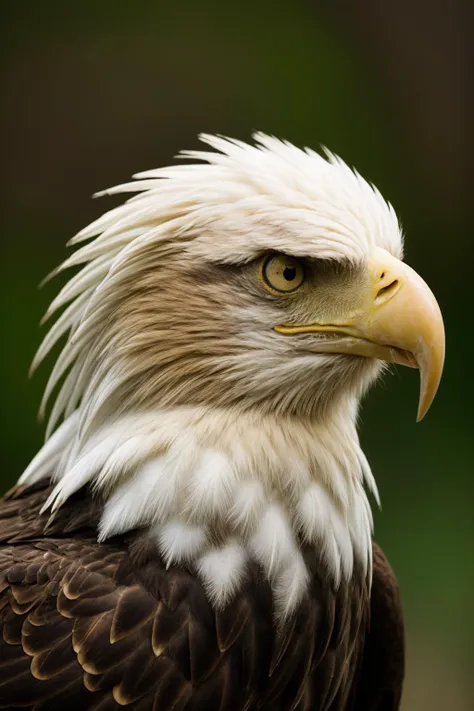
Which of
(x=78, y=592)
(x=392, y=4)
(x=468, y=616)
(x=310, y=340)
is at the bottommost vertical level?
(x=468, y=616)

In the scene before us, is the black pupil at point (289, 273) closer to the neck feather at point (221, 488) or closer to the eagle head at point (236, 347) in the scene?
the eagle head at point (236, 347)

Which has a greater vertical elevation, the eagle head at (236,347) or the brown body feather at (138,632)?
the eagle head at (236,347)

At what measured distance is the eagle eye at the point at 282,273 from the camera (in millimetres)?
1979

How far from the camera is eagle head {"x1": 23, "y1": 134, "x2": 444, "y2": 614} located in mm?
1963

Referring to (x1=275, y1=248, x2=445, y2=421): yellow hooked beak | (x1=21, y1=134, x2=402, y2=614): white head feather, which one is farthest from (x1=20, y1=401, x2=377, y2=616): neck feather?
(x1=275, y1=248, x2=445, y2=421): yellow hooked beak

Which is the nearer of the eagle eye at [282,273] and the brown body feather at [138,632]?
the brown body feather at [138,632]

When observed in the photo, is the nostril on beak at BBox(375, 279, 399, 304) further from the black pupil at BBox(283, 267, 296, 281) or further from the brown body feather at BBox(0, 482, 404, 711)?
the brown body feather at BBox(0, 482, 404, 711)

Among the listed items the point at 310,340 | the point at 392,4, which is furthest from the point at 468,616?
the point at 310,340

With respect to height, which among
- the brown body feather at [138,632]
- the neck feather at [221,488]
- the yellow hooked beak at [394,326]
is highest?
the yellow hooked beak at [394,326]

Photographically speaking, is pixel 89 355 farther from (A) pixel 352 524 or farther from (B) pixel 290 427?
(A) pixel 352 524

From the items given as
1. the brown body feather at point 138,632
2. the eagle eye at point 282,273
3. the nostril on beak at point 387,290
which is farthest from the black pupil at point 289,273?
the brown body feather at point 138,632

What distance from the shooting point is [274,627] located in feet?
6.62

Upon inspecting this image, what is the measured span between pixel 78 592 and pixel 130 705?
0.21 meters

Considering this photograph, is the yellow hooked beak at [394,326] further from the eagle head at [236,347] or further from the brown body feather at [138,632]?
the brown body feather at [138,632]
